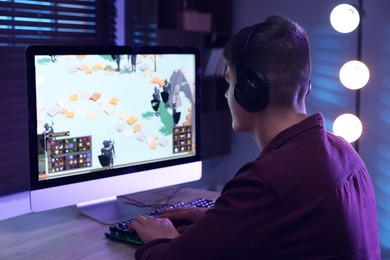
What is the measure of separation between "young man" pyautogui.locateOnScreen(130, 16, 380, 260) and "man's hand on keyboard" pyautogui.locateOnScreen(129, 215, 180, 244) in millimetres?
49

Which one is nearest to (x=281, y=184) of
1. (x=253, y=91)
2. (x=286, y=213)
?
(x=286, y=213)

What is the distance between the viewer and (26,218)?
1.60m

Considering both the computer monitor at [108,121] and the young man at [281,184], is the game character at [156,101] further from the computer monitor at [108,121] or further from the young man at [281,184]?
the young man at [281,184]

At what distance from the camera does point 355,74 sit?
2525mm

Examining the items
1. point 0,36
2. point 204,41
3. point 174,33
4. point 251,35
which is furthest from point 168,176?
point 204,41

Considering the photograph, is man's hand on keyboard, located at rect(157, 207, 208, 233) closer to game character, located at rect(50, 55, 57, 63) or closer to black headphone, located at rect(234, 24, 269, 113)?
black headphone, located at rect(234, 24, 269, 113)

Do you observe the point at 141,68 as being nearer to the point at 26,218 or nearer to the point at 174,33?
the point at 26,218

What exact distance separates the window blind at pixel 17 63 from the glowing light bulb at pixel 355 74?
1361 millimetres

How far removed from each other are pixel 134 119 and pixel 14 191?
2.80ft

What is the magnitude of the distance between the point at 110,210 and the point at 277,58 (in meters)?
0.80

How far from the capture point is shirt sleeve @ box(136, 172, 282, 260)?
941mm

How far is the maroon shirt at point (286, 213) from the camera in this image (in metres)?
0.95

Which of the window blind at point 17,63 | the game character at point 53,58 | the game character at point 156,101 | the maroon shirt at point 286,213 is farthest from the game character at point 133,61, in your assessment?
the window blind at point 17,63

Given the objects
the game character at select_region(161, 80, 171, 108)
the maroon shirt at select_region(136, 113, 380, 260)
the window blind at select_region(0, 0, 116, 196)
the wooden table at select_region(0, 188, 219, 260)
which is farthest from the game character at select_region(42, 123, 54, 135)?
the window blind at select_region(0, 0, 116, 196)
